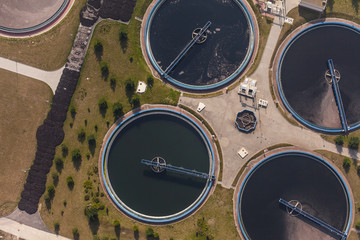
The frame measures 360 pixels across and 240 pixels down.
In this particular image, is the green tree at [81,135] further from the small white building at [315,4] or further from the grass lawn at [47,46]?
the small white building at [315,4]

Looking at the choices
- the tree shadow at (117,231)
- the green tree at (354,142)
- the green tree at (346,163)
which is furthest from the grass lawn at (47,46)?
the green tree at (346,163)

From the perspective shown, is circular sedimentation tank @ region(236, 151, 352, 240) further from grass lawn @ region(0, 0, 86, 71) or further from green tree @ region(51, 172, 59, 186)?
grass lawn @ region(0, 0, 86, 71)

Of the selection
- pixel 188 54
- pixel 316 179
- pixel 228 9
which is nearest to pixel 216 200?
pixel 316 179

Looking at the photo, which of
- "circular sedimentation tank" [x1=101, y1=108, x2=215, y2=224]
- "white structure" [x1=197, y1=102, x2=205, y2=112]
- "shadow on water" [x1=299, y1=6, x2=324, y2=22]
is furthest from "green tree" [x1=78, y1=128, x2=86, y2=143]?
"shadow on water" [x1=299, y1=6, x2=324, y2=22]

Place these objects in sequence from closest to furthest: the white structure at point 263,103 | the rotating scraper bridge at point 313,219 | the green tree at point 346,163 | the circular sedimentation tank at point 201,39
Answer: the rotating scraper bridge at point 313,219 → the green tree at point 346,163 → the white structure at point 263,103 → the circular sedimentation tank at point 201,39

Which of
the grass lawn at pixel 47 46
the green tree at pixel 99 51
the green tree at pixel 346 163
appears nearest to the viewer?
the green tree at pixel 346 163

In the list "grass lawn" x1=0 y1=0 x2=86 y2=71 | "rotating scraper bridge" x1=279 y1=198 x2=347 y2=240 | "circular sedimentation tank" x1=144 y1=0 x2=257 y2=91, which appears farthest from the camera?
"grass lawn" x1=0 y1=0 x2=86 y2=71

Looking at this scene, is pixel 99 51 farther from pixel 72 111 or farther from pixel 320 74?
pixel 320 74

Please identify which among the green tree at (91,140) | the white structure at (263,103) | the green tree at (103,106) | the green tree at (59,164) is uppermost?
the white structure at (263,103)
